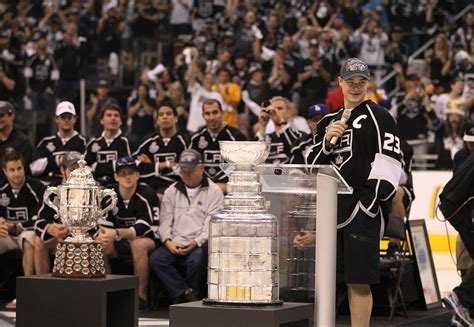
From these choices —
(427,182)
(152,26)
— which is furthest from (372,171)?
(152,26)

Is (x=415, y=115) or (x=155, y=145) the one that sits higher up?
(x=415, y=115)

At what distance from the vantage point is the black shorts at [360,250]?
7.07m

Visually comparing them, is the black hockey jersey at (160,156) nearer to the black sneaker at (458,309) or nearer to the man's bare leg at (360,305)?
the black sneaker at (458,309)

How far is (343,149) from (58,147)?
5.19m

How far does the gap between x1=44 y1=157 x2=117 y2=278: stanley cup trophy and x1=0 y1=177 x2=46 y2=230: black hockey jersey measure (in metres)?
3.98

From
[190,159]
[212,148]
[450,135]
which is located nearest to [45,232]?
[190,159]

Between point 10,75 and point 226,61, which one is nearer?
point 10,75

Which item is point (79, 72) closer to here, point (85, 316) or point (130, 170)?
point (130, 170)

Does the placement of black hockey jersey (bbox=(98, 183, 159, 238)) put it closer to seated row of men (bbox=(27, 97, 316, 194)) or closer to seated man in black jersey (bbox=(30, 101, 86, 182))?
seated row of men (bbox=(27, 97, 316, 194))

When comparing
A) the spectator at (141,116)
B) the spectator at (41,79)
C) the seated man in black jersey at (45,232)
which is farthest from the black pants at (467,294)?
the spectator at (41,79)

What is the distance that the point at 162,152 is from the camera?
11.9 m

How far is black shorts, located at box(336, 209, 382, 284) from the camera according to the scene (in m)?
7.07

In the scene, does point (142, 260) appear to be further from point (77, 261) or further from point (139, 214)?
point (77, 261)

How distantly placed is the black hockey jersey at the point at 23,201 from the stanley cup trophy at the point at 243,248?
5.34 m
